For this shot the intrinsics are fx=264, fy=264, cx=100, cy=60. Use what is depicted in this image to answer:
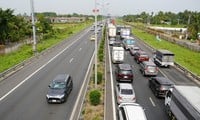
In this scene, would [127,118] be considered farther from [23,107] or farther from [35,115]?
[23,107]

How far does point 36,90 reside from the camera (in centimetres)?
2522

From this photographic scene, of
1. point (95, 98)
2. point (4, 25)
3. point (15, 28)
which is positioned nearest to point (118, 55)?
point (95, 98)

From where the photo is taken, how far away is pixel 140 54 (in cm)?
3906

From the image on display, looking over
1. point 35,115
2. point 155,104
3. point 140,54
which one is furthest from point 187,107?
point 140,54

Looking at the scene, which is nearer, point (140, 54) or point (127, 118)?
point (127, 118)

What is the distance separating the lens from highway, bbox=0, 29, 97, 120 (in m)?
19.5

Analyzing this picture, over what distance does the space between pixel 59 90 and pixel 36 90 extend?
4200 mm

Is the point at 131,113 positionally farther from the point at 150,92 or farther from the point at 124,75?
the point at 124,75

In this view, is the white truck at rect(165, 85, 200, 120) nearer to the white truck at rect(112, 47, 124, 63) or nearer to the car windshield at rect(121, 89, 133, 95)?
the car windshield at rect(121, 89, 133, 95)

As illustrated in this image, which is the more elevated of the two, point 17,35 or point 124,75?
point 17,35

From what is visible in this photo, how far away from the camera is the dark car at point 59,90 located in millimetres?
21266

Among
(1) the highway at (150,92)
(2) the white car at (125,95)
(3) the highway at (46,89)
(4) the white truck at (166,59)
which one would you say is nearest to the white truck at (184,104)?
(1) the highway at (150,92)

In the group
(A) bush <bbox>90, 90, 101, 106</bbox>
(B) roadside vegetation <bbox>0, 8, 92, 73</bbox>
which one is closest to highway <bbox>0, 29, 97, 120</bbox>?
(A) bush <bbox>90, 90, 101, 106</bbox>

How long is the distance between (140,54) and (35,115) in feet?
75.7
